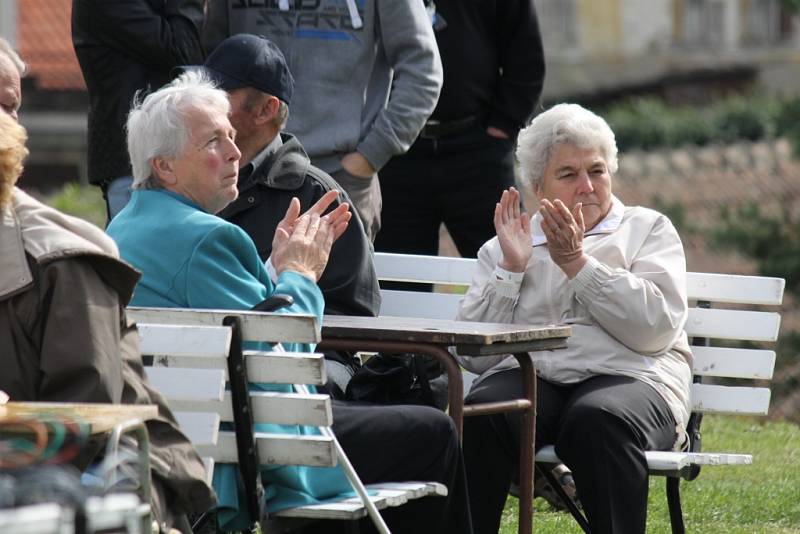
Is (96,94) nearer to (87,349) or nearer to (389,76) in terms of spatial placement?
(389,76)

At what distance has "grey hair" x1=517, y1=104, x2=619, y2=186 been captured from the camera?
16.7 ft

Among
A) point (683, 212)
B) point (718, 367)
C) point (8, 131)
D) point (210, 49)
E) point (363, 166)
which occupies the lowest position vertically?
point (683, 212)

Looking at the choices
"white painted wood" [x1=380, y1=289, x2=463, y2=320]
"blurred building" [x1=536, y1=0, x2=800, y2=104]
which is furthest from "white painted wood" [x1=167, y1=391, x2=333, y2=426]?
"blurred building" [x1=536, y1=0, x2=800, y2=104]

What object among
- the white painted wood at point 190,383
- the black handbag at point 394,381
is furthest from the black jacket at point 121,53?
the white painted wood at point 190,383

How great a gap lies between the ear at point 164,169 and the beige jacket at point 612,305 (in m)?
1.19

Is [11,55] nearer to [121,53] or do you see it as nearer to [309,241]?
[121,53]

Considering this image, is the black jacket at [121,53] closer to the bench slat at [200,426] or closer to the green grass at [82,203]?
the bench slat at [200,426]

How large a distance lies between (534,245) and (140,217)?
146 cm

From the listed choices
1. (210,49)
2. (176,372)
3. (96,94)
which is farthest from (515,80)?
(176,372)

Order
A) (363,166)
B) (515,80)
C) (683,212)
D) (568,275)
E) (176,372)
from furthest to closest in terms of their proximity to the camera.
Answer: (683,212) → (515,80) → (363,166) → (568,275) → (176,372)

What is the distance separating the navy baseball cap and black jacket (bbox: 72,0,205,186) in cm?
86

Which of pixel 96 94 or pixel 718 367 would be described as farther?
pixel 96 94

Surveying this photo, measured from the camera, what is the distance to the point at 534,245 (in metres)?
5.09

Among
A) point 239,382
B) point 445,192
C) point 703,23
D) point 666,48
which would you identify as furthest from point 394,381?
point 703,23
